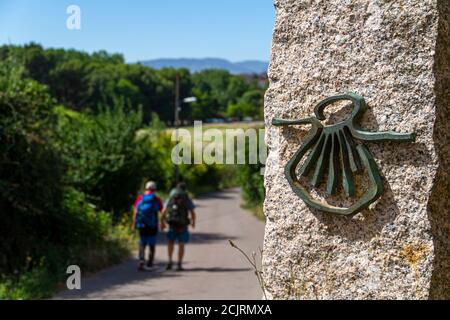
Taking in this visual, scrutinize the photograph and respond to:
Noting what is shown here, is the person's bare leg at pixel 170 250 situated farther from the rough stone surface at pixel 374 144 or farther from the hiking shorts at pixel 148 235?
the rough stone surface at pixel 374 144

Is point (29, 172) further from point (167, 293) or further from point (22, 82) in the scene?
point (167, 293)

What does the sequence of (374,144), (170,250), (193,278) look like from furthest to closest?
(170,250), (193,278), (374,144)

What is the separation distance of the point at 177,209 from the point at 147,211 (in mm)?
490

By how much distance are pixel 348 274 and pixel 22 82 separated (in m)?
8.86

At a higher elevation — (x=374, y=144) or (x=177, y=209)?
(x=374, y=144)

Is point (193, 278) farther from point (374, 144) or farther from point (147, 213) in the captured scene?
point (374, 144)

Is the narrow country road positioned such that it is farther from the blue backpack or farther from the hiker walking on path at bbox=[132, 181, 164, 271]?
the blue backpack

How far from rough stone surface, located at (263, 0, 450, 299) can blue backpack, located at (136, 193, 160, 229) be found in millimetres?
7380

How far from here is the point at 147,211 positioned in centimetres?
1161

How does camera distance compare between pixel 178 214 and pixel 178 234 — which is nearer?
pixel 178 214

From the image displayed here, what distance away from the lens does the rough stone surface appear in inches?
153

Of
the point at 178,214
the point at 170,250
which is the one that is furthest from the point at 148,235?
the point at 178,214

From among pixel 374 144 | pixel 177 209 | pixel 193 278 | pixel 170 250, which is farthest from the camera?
pixel 170 250

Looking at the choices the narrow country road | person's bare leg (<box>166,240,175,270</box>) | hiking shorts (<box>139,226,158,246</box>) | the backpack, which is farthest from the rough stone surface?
person's bare leg (<box>166,240,175,270</box>)
